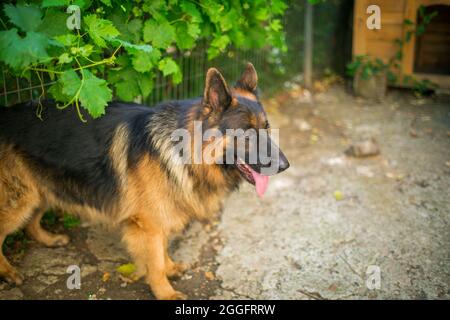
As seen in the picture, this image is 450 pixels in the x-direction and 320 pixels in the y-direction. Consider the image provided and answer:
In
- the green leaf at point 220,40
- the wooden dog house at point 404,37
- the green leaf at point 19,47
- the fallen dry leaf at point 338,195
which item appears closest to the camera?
the green leaf at point 19,47

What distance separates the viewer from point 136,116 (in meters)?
3.34

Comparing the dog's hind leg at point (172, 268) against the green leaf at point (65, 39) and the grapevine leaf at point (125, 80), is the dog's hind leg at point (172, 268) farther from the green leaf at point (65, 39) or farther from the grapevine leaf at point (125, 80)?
the green leaf at point (65, 39)

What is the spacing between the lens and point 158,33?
11.2 feet

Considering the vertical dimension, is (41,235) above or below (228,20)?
below

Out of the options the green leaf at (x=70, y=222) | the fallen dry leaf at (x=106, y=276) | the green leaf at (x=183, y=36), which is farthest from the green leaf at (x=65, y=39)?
the green leaf at (x=70, y=222)

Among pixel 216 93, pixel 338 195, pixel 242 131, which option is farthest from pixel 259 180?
pixel 338 195

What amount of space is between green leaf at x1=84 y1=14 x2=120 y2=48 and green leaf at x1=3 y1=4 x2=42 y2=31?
43 cm

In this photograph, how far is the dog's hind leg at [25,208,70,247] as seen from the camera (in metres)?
3.87

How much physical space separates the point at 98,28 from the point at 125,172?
3.68 ft

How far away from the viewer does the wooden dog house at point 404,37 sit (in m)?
6.95

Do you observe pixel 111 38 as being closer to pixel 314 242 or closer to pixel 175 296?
pixel 175 296

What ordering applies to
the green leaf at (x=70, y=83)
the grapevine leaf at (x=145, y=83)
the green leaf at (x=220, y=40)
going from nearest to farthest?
the green leaf at (x=70, y=83), the grapevine leaf at (x=145, y=83), the green leaf at (x=220, y=40)

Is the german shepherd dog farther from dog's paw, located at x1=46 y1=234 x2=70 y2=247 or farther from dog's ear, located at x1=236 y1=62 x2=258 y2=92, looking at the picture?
dog's paw, located at x1=46 y1=234 x2=70 y2=247
